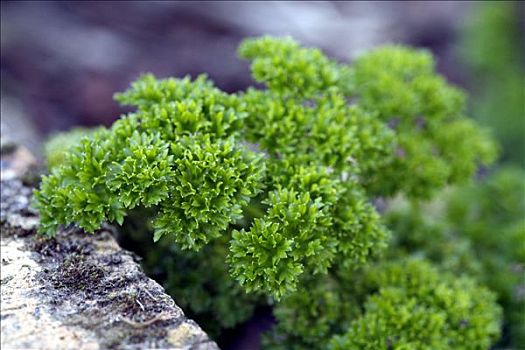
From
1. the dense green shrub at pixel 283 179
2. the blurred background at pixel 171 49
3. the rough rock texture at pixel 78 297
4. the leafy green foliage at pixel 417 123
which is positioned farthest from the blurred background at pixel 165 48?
the rough rock texture at pixel 78 297

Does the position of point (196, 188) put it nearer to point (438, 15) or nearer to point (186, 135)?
point (186, 135)

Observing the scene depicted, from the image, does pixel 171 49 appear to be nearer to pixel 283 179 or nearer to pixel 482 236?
pixel 482 236

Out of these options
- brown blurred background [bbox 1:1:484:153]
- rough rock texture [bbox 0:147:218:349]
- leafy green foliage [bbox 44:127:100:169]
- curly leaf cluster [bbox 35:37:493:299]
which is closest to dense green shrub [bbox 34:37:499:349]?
curly leaf cluster [bbox 35:37:493:299]

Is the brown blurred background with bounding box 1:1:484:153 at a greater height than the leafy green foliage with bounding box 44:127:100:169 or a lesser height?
greater

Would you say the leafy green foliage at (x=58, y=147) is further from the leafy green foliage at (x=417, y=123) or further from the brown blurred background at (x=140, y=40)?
the brown blurred background at (x=140, y=40)

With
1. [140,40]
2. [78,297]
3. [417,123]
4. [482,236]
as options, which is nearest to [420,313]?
[417,123]

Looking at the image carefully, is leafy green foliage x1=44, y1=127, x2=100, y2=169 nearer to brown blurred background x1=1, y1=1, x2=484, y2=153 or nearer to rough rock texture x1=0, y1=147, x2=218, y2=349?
rough rock texture x1=0, y1=147, x2=218, y2=349
